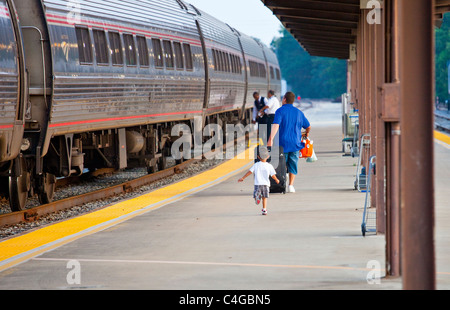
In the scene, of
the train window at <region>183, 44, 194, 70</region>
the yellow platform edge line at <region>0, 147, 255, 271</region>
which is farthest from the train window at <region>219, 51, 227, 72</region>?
the yellow platform edge line at <region>0, 147, 255, 271</region>

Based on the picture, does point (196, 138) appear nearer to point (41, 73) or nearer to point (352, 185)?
point (352, 185)

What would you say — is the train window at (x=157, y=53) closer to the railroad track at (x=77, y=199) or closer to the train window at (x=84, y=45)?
the railroad track at (x=77, y=199)

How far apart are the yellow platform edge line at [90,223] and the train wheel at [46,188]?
1.36 m

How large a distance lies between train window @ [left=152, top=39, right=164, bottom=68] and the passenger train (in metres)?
0.03

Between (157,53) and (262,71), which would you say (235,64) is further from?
(157,53)

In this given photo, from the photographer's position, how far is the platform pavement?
6.94m

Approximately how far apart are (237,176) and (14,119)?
684cm

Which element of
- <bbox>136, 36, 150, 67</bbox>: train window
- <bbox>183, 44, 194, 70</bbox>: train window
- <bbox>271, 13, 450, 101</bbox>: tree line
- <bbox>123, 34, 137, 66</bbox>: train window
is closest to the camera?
<bbox>123, 34, 137, 66</bbox>: train window

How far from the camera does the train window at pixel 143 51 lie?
1706 centimetres

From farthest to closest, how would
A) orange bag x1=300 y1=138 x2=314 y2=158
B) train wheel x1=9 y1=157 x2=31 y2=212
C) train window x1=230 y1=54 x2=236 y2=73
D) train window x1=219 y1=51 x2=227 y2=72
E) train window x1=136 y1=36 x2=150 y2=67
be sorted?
train window x1=230 y1=54 x2=236 y2=73 → train window x1=219 y1=51 x2=227 y2=72 → train window x1=136 y1=36 x2=150 y2=67 → orange bag x1=300 y1=138 x2=314 y2=158 → train wheel x1=9 y1=157 x2=31 y2=212

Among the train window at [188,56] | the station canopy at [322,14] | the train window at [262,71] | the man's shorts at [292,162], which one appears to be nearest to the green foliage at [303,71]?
the train window at [262,71]

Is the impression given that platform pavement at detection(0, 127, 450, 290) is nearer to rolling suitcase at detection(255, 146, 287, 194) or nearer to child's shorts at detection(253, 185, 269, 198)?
child's shorts at detection(253, 185, 269, 198)

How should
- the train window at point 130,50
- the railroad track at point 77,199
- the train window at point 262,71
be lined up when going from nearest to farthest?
the railroad track at point 77,199 < the train window at point 130,50 < the train window at point 262,71
